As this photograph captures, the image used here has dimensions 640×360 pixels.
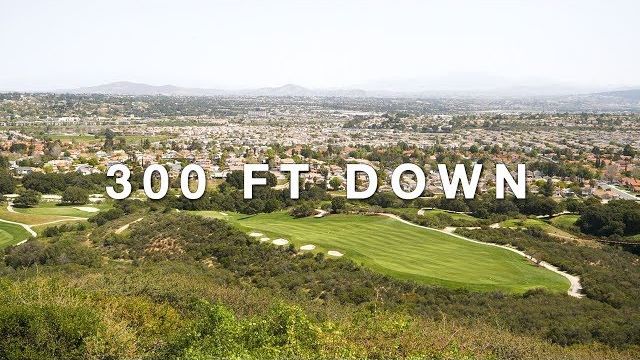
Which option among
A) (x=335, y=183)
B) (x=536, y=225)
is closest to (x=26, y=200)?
(x=335, y=183)

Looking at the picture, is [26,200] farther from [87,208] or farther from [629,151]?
[629,151]

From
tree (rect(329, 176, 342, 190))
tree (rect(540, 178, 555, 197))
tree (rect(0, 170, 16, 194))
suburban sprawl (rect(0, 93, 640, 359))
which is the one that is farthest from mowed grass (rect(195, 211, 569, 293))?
tree (rect(0, 170, 16, 194))

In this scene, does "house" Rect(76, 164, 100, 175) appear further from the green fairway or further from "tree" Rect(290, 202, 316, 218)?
"tree" Rect(290, 202, 316, 218)

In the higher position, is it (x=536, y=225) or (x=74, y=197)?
(x=74, y=197)

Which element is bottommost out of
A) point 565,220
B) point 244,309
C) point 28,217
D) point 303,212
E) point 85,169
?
point 565,220

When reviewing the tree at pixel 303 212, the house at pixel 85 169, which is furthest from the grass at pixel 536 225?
the house at pixel 85 169

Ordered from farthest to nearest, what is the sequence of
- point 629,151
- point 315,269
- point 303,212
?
point 629,151 < point 303,212 < point 315,269

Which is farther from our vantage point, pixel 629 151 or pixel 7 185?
pixel 629 151
